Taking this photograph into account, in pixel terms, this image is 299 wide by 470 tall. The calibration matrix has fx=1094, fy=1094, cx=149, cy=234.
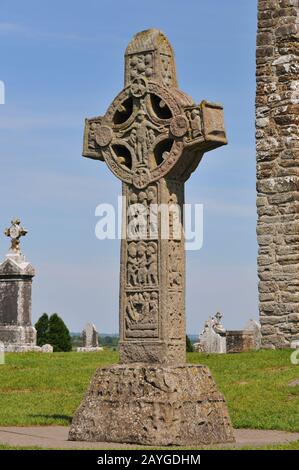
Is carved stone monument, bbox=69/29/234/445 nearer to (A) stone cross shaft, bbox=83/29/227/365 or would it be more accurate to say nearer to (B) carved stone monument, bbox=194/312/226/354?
(A) stone cross shaft, bbox=83/29/227/365

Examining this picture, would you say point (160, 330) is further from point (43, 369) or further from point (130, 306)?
point (43, 369)

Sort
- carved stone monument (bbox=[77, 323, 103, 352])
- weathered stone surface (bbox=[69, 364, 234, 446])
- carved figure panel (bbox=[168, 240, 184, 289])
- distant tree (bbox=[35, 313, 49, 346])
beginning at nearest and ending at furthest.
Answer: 1. weathered stone surface (bbox=[69, 364, 234, 446])
2. carved figure panel (bbox=[168, 240, 184, 289])
3. carved stone monument (bbox=[77, 323, 103, 352])
4. distant tree (bbox=[35, 313, 49, 346])

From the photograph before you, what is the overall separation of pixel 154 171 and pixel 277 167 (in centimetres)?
929

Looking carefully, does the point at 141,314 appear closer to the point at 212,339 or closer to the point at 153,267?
the point at 153,267

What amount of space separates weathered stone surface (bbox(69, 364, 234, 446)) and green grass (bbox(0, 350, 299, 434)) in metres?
1.59

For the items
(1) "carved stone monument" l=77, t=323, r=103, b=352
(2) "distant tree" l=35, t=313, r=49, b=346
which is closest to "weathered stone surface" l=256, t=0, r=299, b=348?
(1) "carved stone monument" l=77, t=323, r=103, b=352

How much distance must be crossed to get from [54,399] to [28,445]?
499 centimetres

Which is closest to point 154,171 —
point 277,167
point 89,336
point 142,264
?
point 142,264

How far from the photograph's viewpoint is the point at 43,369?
18422 mm

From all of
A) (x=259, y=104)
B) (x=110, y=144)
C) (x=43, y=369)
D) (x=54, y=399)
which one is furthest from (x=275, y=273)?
(x=110, y=144)

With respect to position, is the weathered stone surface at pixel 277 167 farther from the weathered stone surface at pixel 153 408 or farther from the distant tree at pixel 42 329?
the distant tree at pixel 42 329

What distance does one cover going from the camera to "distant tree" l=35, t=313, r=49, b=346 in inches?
1257

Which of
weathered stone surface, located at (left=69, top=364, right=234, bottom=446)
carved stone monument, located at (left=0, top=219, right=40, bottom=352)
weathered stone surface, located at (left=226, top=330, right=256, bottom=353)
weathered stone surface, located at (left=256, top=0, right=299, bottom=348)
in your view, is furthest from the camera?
carved stone monument, located at (left=0, top=219, right=40, bottom=352)

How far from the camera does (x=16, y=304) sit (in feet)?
85.4
